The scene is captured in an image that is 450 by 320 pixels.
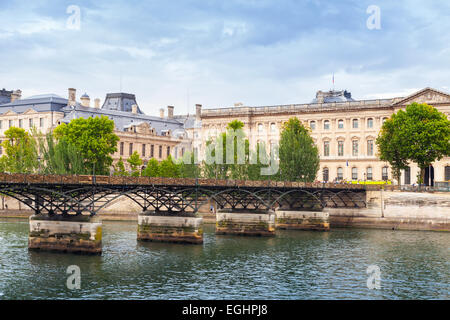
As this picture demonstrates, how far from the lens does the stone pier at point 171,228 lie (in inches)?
2280

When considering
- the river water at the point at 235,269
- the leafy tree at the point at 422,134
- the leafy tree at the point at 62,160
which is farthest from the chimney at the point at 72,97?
the leafy tree at the point at 422,134

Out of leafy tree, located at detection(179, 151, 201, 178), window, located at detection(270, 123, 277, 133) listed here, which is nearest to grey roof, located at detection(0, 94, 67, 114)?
leafy tree, located at detection(179, 151, 201, 178)

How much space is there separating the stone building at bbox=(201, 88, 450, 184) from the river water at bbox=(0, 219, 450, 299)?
4820cm

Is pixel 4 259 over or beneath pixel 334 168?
beneath

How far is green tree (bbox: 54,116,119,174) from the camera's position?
89.9m

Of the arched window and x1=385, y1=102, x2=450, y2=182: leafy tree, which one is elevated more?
the arched window

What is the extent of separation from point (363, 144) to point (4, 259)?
8039 centimetres

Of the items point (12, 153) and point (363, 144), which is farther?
point (363, 144)

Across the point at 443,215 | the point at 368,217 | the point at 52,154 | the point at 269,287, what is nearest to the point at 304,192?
the point at 368,217

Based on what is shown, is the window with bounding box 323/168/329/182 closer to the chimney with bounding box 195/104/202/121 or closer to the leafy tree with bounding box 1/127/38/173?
the chimney with bounding box 195/104/202/121

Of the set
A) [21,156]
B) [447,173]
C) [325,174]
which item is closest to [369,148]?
[325,174]

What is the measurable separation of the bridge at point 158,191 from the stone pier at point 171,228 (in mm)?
629
